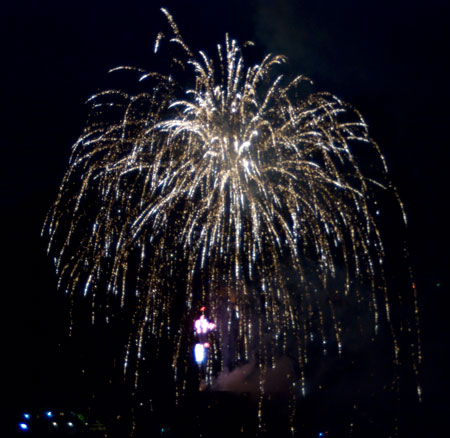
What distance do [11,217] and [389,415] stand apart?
15760mm

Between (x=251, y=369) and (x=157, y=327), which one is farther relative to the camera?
(x=251, y=369)

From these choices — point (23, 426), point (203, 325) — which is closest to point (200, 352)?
point (203, 325)

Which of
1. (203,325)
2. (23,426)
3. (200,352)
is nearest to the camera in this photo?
(23,426)

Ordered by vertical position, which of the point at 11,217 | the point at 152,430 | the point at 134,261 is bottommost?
the point at 152,430

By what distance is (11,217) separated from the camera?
40.7ft

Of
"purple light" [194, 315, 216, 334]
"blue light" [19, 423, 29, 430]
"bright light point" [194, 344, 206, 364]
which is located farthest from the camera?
"bright light point" [194, 344, 206, 364]

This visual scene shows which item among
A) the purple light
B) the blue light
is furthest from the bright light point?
the blue light

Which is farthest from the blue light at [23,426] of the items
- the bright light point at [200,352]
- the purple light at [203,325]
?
the purple light at [203,325]

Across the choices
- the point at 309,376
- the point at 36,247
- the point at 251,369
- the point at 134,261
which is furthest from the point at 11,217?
the point at 309,376

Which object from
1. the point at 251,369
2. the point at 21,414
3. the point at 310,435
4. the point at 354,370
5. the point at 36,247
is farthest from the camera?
the point at 251,369

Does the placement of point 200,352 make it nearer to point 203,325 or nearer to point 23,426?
point 203,325

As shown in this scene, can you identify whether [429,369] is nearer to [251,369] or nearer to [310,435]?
[310,435]

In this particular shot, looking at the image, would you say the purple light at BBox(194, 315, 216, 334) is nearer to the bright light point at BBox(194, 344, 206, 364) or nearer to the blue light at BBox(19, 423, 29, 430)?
the bright light point at BBox(194, 344, 206, 364)

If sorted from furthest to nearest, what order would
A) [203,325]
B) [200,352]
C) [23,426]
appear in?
[200,352] < [203,325] < [23,426]
